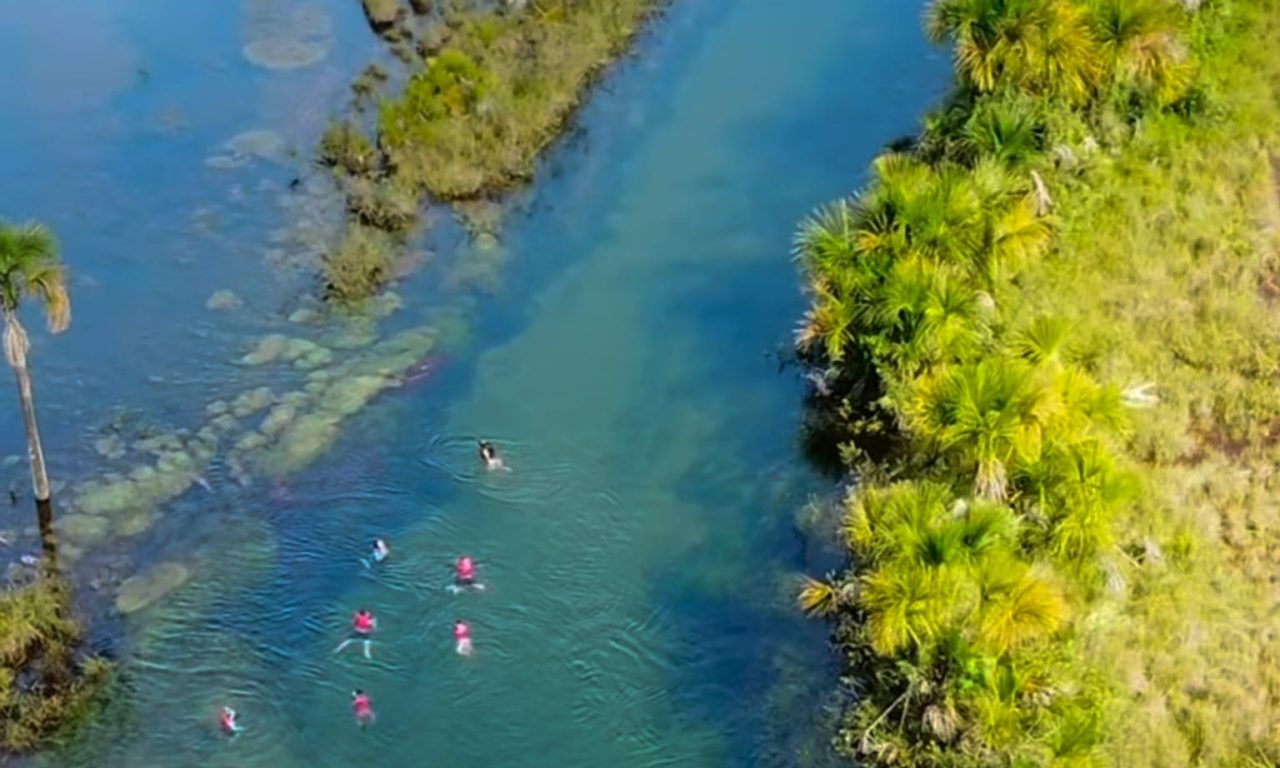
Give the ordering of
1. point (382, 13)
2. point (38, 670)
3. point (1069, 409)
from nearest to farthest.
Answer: point (1069, 409) → point (38, 670) → point (382, 13)

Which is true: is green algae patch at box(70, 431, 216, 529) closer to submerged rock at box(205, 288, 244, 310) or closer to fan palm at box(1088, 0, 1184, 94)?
submerged rock at box(205, 288, 244, 310)

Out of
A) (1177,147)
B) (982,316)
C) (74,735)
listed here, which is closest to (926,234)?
(982,316)

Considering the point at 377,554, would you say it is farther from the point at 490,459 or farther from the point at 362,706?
the point at 362,706

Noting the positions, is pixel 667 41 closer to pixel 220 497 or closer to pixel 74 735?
pixel 220 497

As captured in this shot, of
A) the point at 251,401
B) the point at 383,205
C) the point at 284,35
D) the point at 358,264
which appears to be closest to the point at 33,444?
the point at 251,401

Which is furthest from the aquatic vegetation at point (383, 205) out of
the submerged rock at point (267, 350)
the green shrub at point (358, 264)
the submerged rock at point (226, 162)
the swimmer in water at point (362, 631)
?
the swimmer in water at point (362, 631)

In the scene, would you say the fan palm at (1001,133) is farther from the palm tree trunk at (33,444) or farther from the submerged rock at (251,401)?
the palm tree trunk at (33,444)
